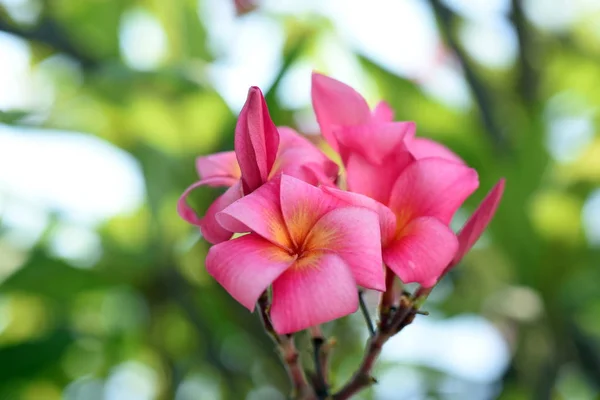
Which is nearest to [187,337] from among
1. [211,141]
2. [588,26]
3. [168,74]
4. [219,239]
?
[211,141]

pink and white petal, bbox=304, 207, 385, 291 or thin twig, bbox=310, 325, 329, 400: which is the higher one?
pink and white petal, bbox=304, 207, 385, 291

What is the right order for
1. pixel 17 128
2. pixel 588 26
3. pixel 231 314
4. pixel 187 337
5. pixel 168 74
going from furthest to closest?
pixel 588 26
pixel 187 337
pixel 231 314
pixel 168 74
pixel 17 128

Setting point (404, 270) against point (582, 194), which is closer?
point (404, 270)

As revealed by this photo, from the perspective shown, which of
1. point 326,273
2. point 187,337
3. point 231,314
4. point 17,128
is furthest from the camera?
point 187,337

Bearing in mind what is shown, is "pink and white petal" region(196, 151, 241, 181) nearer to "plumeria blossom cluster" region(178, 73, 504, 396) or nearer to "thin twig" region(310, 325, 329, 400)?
"plumeria blossom cluster" region(178, 73, 504, 396)

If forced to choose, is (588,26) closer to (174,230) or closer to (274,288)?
(174,230)

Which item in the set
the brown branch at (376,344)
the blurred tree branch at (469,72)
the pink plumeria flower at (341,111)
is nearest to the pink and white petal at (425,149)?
the pink plumeria flower at (341,111)

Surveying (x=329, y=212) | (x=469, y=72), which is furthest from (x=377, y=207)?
(x=469, y=72)

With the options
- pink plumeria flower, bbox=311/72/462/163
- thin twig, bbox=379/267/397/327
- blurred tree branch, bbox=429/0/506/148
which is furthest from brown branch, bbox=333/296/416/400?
blurred tree branch, bbox=429/0/506/148
